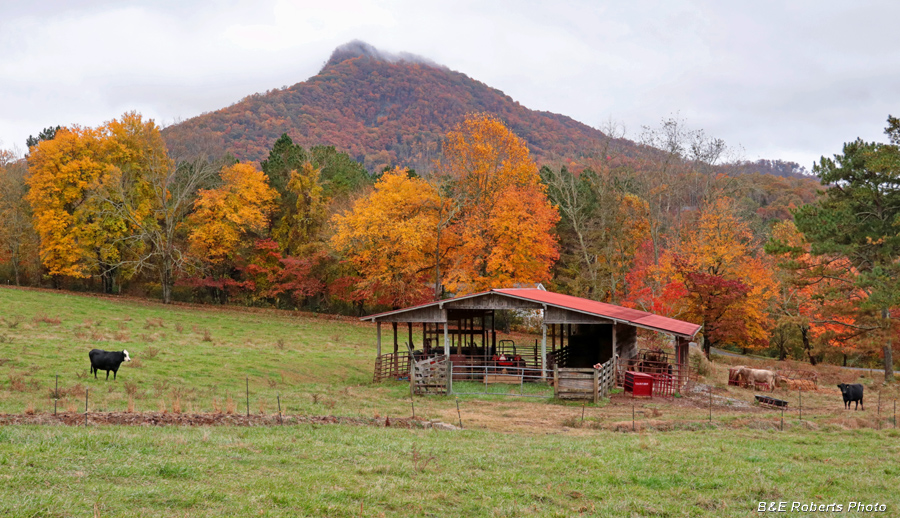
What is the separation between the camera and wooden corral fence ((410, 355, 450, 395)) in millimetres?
22953

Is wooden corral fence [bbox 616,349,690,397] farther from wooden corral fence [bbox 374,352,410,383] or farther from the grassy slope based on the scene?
the grassy slope

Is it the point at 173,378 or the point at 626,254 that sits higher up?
the point at 626,254

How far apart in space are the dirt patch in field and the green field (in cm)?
50

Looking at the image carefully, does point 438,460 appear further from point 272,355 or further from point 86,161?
point 86,161

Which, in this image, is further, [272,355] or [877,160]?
[272,355]

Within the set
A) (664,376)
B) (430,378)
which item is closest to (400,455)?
(430,378)

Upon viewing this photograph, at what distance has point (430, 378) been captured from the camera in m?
Answer: 23.5

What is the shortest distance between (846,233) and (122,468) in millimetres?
32069

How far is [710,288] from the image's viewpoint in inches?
1476

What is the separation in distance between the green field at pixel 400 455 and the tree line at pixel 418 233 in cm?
1801

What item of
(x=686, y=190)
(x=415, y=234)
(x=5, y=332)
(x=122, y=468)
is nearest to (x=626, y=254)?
(x=686, y=190)

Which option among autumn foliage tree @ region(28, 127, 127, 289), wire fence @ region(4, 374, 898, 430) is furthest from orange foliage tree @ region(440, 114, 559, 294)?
autumn foliage tree @ region(28, 127, 127, 289)

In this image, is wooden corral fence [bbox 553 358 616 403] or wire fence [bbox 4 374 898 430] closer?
wire fence [bbox 4 374 898 430]

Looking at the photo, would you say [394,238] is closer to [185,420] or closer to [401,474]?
[185,420]
